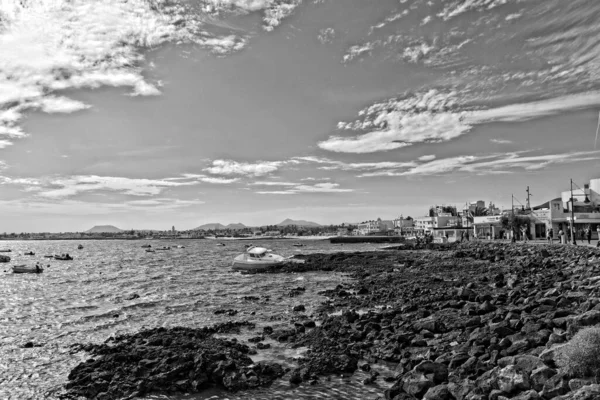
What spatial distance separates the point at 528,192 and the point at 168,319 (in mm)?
94615

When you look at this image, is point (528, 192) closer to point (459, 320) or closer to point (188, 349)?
point (459, 320)

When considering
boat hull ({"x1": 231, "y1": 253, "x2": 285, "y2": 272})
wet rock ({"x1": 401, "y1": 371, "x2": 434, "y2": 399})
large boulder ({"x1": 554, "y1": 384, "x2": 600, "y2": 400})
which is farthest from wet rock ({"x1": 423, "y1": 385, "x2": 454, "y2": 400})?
boat hull ({"x1": 231, "y1": 253, "x2": 285, "y2": 272})

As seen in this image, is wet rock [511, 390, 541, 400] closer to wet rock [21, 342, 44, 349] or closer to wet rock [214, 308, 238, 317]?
wet rock [214, 308, 238, 317]

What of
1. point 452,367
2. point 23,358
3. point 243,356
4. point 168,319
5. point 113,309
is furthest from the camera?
point 113,309

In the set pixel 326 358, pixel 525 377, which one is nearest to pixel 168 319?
pixel 326 358

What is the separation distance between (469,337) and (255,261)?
146ft

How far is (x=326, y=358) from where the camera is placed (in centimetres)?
1549

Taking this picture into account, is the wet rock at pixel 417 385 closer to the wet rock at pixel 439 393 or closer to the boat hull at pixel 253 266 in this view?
the wet rock at pixel 439 393

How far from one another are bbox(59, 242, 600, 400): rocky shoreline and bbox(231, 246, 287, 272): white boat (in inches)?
1276

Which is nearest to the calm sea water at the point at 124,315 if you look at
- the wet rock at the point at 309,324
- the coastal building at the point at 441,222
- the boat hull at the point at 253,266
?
the wet rock at the point at 309,324

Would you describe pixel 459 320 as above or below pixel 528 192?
below

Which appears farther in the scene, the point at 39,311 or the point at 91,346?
the point at 39,311

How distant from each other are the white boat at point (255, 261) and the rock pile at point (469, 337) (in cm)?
2891

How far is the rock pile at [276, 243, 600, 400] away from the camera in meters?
10.0
